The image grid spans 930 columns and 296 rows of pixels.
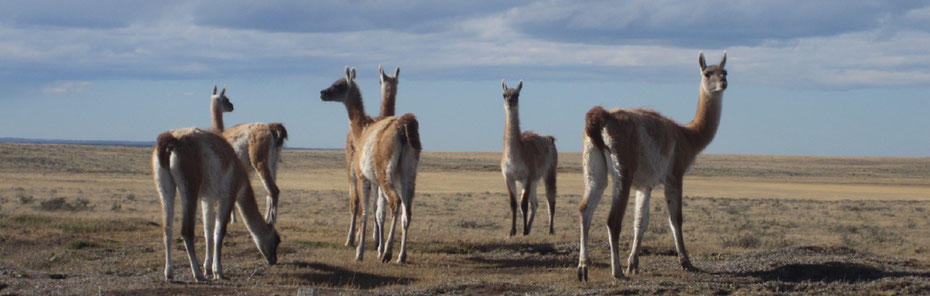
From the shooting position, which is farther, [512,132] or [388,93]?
[512,132]

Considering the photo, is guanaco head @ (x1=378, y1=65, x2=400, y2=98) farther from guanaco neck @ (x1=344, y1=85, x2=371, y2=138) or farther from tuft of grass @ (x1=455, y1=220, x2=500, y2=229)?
tuft of grass @ (x1=455, y1=220, x2=500, y2=229)

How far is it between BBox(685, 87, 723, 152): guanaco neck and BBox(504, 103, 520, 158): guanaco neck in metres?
5.14

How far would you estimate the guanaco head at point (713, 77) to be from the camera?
12234 mm

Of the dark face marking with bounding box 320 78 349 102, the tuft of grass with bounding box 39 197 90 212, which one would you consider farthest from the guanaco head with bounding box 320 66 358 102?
the tuft of grass with bounding box 39 197 90 212

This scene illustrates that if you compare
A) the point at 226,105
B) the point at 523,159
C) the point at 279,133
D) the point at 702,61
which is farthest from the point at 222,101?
the point at 702,61

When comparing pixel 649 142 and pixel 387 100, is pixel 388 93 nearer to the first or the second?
pixel 387 100

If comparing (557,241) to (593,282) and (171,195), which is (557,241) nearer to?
(593,282)

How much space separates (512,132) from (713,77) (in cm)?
563

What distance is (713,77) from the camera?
12352 mm

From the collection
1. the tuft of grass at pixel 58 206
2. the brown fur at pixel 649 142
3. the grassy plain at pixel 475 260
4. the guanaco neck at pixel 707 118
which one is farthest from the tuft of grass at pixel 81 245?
the tuft of grass at pixel 58 206

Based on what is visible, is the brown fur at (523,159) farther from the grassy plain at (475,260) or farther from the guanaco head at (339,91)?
the guanaco head at (339,91)

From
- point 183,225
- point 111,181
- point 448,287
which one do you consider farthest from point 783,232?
point 111,181

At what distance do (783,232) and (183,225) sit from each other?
16.0m

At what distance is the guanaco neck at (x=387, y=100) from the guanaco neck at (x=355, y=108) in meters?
0.35
